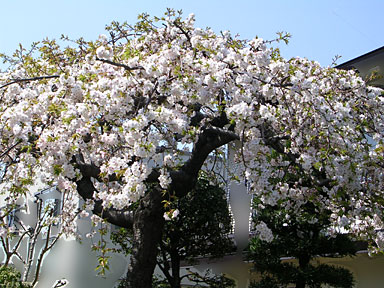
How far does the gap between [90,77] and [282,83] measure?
6.73 feet

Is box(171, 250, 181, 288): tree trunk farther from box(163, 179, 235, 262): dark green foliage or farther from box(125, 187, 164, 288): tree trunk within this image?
box(125, 187, 164, 288): tree trunk

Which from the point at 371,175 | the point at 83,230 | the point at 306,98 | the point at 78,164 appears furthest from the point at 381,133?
the point at 83,230

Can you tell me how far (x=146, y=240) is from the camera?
16.4ft

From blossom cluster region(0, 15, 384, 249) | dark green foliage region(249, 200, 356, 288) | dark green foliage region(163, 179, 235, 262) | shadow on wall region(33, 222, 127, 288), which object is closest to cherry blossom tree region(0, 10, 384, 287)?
blossom cluster region(0, 15, 384, 249)

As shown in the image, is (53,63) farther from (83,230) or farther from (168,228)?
→ (83,230)

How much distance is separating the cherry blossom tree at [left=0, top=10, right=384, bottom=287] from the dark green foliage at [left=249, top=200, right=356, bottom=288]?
7.78 ft

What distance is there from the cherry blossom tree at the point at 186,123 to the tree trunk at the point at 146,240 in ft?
0.04

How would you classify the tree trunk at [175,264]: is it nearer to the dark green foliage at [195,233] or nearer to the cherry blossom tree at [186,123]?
the dark green foliage at [195,233]

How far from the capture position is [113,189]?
4574mm

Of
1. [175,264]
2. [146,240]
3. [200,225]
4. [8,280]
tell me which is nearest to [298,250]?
[200,225]

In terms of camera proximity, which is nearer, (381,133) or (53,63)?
(381,133)

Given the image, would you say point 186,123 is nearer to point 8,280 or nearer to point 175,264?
point 175,264

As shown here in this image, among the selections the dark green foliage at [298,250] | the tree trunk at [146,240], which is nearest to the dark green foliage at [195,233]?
the dark green foliage at [298,250]

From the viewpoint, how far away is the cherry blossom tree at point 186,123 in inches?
168
